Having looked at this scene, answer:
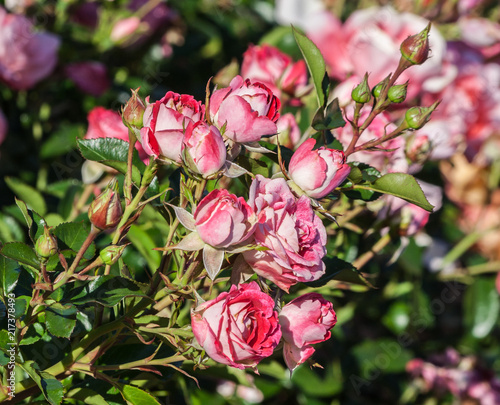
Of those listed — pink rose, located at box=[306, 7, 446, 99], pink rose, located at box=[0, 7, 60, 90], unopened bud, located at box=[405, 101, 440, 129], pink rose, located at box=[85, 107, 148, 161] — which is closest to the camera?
unopened bud, located at box=[405, 101, 440, 129]

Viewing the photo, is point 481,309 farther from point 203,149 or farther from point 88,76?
point 203,149

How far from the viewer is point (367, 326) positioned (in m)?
1.57

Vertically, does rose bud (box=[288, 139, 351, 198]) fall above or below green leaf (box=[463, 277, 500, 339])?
above

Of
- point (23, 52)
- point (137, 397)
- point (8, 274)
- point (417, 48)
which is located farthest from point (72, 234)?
point (23, 52)

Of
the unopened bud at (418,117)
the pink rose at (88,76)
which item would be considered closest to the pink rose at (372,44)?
the pink rose at (88,76)

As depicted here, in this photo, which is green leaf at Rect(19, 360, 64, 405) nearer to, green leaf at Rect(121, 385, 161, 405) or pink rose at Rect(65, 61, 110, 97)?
green leaf at Rect(121, 385, 161, 405)

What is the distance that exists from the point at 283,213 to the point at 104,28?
994 millimetres

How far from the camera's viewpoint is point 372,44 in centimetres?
118

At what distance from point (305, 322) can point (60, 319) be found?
218 millimetres

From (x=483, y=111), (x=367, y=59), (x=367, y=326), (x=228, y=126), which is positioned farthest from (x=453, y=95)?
(x=228, y=126)

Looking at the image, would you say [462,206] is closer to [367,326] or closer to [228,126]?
[367,326]

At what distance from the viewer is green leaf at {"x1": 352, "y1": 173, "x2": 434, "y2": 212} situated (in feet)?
1.79

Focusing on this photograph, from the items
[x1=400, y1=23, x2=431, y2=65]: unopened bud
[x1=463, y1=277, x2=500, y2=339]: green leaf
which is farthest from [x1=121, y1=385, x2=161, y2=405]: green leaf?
[x1=463, y1=277, x2=500, y2=339]: green leaf

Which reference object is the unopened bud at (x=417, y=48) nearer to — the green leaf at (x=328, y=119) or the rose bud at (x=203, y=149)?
the green leaf at (x=328, y=119)
